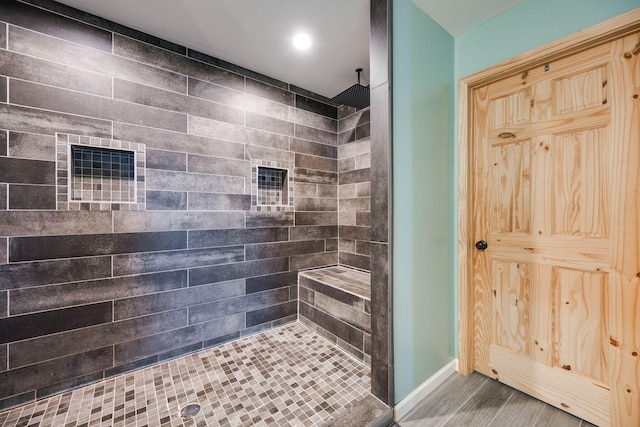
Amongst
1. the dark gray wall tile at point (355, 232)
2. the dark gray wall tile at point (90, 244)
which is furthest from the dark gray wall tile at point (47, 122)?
the dark gray wall tile at point (355, 232)

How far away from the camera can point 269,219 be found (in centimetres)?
253

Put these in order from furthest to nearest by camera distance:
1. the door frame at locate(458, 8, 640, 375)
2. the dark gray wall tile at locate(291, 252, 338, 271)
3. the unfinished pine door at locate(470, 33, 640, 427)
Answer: the dark gray wall tile at locate(291, 252, 338, 271), the door frame at locate(458, 8, 640, 375), the unfinished pine door at locate(470, 33, 640, 427)

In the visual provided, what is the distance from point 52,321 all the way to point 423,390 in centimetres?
247

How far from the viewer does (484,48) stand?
172cm

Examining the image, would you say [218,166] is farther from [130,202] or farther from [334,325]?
[334,325]

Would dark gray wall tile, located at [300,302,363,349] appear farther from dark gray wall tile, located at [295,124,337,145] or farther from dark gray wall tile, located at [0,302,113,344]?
dark gray wall tile, located at [295,124,337,145]

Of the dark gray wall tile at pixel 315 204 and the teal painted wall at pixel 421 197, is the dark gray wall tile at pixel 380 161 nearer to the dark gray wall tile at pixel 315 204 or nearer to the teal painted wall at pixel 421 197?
the teal painted wall at pixel 421 197

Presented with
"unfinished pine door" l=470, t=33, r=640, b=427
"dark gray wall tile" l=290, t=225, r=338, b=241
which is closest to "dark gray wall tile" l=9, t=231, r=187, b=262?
"dark gray wall tile" l=290, t=225, r=338, b=241

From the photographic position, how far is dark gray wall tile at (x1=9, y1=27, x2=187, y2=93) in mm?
1573

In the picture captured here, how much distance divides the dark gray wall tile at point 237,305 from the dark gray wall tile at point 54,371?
590mm

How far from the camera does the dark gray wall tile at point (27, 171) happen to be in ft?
5.00

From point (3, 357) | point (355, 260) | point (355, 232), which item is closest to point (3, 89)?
point (3, 357)

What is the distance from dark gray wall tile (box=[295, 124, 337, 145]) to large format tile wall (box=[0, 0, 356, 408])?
5 centimetres

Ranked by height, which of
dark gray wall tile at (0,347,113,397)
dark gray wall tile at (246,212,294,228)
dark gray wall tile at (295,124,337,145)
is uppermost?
dark gray wall tile at (295,124,337,145)
